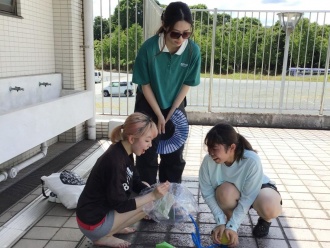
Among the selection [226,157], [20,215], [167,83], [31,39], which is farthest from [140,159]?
[31,39]

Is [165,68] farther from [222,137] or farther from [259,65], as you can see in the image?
[259,65]

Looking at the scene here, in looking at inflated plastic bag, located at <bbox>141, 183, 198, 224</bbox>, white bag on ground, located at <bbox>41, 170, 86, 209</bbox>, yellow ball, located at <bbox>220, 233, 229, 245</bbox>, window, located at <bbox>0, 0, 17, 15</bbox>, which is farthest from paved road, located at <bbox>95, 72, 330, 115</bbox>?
yellow ball, located at <bbox>220, 233, 229, 245</bbox>

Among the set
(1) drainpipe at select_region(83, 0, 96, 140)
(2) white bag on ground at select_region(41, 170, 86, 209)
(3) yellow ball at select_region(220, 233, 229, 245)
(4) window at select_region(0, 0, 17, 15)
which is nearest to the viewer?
(3) yellow ball at select_region(220, 233, 229, 245)

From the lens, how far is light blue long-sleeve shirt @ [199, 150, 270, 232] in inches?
90.3

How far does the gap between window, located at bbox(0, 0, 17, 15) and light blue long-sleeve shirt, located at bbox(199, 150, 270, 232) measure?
2572 mm

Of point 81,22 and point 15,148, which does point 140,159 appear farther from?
point 81,22

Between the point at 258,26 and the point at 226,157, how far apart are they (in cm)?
512

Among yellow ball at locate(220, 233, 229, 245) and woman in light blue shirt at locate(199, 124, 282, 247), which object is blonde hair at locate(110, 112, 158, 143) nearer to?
woman in light blue shirt at locate(199, 124, 282, 247)

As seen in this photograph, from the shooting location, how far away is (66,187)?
2914mm

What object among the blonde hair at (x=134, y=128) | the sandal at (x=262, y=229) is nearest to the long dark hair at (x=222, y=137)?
the blonde hair at (x=134, y=128)

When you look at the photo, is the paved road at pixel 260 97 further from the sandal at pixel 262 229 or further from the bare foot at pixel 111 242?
the bare foot at pixel 111 242

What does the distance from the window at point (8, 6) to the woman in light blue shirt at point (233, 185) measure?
2.54m

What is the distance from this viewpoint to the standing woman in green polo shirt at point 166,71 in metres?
2.45

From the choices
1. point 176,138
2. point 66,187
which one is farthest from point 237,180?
point 66,187
